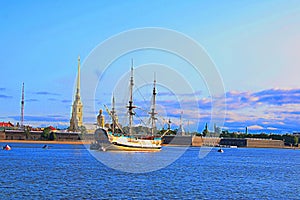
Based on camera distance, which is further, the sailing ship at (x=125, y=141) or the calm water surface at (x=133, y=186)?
the sailing ship at (x=125, y=141)

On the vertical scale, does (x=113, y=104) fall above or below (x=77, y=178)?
above

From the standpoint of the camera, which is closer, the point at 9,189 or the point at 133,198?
the point at 133,198

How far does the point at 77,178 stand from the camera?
49.3m

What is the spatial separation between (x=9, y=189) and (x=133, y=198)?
9676mm

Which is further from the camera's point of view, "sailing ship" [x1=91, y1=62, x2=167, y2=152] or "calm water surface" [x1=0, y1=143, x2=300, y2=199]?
"sailing ship" [x1=91, y1=62, x2=167, y2=152]

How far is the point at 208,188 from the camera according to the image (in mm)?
45000

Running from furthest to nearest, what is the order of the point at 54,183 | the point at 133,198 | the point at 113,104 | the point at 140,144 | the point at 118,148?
the point at 113,104 → the point at 140,144 → the point at 118,148 → the point at 54,183 → the point at 133,198

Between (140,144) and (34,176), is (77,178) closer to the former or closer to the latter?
(34,176)

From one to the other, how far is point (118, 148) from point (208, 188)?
2537 inches

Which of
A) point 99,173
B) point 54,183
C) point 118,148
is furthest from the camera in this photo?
point 118,148

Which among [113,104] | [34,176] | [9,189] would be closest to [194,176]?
[34,176]

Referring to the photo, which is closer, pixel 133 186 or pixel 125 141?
pixel 133 186

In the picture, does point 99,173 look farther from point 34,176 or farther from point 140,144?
point 140,144

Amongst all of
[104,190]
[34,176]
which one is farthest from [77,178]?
[104,190]
